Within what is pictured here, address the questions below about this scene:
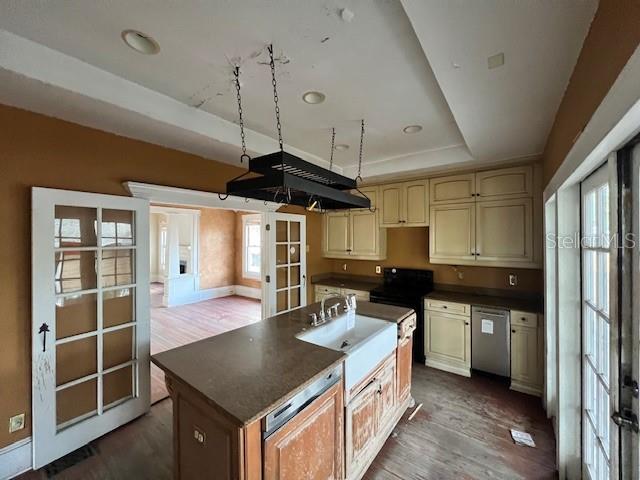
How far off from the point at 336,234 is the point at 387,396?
109 inches

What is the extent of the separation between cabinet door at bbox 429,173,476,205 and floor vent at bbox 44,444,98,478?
4.14m

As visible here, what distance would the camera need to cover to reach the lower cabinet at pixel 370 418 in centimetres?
169

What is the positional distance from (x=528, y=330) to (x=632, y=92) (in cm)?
284

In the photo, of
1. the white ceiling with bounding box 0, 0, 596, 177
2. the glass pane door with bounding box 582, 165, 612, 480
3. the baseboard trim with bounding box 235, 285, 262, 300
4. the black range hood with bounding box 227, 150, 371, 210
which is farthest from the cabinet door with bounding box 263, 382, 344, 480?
the baseboard trim with bounding box 235, 285, 262, 300

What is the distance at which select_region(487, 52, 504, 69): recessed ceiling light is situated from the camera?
1344 millimetres

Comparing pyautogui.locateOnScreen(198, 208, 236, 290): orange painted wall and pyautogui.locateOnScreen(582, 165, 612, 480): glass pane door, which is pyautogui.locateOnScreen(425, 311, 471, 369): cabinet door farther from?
pyautogui.locateOnScreen(198, 208, 236, 290): orange painted wall

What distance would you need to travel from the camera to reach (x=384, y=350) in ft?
6.70

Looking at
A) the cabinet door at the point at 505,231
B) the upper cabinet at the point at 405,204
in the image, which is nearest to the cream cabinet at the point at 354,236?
the upper cabinet at the point at 405,204

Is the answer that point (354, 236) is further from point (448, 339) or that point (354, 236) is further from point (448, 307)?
point (448, 339)

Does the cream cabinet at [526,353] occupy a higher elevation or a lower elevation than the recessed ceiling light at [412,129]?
Result: lower

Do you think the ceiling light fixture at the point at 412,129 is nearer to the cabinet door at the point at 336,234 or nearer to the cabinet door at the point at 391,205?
the cabinet door at the point at 391,205

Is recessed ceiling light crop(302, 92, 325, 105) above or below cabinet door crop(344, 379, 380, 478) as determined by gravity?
above

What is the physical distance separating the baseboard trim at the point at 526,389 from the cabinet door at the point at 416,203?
2.00 metres

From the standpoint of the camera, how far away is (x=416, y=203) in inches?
146
